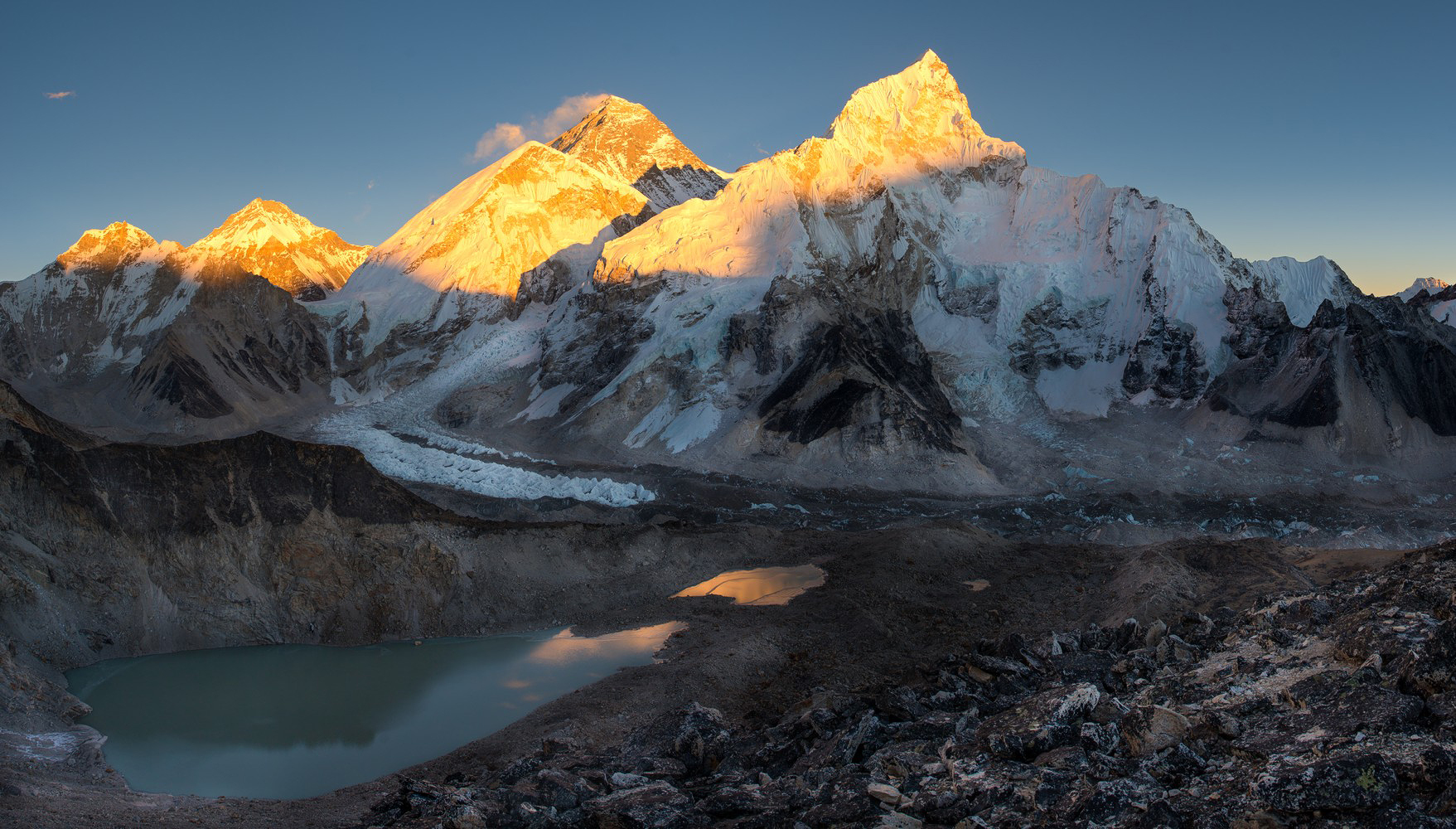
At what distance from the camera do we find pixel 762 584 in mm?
26828

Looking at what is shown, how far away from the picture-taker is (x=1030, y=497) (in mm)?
47094

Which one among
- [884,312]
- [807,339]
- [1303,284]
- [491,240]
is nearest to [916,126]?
[884,312]

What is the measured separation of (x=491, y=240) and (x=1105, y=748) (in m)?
109

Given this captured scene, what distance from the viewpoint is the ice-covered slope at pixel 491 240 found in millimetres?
106188

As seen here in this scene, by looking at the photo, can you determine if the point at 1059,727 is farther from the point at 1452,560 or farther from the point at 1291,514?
the point at 1291,514

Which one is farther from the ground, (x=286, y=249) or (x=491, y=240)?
(x=286, y=249)

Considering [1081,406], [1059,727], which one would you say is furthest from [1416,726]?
[1081,406]

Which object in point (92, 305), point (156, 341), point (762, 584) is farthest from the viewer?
point (92, 305)

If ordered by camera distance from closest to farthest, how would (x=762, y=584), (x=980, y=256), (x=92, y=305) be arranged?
(x=762, y=584) < (x=980, y=256) < (x=92, y=305)

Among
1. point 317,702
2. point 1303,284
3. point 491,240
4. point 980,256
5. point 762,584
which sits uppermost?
point 491,240

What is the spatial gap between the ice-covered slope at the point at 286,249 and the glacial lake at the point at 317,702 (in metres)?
121

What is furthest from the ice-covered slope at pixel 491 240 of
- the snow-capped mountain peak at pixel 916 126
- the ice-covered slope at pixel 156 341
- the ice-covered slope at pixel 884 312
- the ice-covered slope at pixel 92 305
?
the snow-capped mountain peak at pixel 916 126

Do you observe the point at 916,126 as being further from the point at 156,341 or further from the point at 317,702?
the point at 317,702

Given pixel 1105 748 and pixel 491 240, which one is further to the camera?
pixel 491 240
